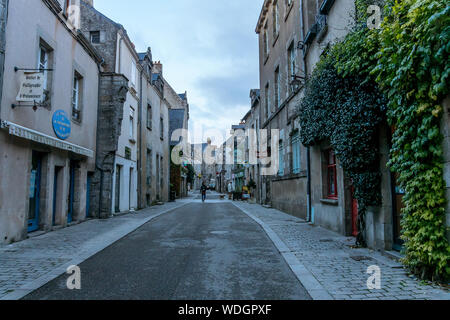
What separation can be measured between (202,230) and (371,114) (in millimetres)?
5530

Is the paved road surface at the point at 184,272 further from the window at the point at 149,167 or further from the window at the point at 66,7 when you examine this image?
the window at the point at 149,167

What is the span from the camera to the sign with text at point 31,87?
23.3 ft

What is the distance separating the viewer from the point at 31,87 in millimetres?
7141

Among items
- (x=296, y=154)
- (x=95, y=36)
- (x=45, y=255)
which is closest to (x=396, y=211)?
(x=45, y=255)

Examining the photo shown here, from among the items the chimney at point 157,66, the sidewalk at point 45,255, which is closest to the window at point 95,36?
the sidewalk at point 45,255

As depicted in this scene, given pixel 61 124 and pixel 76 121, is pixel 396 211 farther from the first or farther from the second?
pixel 76 121

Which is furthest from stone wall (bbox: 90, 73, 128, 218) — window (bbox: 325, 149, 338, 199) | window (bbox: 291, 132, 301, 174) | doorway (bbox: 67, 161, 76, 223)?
window (bbox: 325, 149, 338, 199)

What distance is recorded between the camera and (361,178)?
6055 mm

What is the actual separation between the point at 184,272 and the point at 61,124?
707cm

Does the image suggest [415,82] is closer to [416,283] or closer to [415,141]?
[415,141]

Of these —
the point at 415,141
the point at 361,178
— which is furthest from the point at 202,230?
the point at 415,141

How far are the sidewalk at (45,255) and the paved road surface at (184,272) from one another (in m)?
0.23

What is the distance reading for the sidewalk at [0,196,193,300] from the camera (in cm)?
414

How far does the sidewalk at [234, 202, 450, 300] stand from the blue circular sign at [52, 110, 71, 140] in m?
6.93
